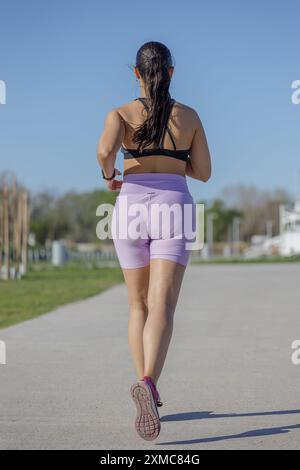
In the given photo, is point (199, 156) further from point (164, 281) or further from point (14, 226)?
point (14, 226)

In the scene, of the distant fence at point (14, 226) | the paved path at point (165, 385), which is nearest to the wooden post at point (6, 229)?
the distant fence at point (14, 226)

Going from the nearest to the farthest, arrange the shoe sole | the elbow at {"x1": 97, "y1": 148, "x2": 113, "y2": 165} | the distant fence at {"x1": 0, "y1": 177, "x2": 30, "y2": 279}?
1. the shoe sole
2. the elbow at {"x1": 97, "y1": 148, "x2": 113, "y2": 165}
3. the distant fence at {"x1": 0, "y1": 177, "x2": 30, "y2": 279}

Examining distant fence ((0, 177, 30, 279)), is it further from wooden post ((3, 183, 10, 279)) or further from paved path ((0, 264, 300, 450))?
paved path ((0, 264, 300, 450))

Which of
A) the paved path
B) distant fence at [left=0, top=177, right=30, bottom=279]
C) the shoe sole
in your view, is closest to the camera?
the shoe sole

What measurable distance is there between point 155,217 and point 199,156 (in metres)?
0.46

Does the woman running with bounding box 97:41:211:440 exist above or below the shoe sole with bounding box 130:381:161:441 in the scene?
above

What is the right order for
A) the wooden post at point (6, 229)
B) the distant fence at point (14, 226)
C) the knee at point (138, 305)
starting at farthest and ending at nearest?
the distant fence at point (14, 226), the wooden post at point (6, 229), the knee at point (138, 305)

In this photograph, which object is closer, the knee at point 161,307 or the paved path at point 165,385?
the paved path at point 165,385

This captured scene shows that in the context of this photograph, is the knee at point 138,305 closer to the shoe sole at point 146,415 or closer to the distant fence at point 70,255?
the shoe sole at point 146,415

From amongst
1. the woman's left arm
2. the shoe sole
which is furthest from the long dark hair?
the shoe sole

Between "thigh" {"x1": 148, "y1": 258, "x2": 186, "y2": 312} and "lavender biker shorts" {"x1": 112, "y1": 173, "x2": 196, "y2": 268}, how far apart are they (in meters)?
0.04

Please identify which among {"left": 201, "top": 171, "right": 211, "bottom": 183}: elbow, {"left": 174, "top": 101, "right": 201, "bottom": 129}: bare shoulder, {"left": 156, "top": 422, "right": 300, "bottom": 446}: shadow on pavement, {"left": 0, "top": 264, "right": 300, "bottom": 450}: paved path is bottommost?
{"left": 0, "top": 264, "right": 300, "bottom": 450}: paved path

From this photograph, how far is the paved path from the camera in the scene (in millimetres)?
4395

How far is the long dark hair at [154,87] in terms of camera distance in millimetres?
4578
